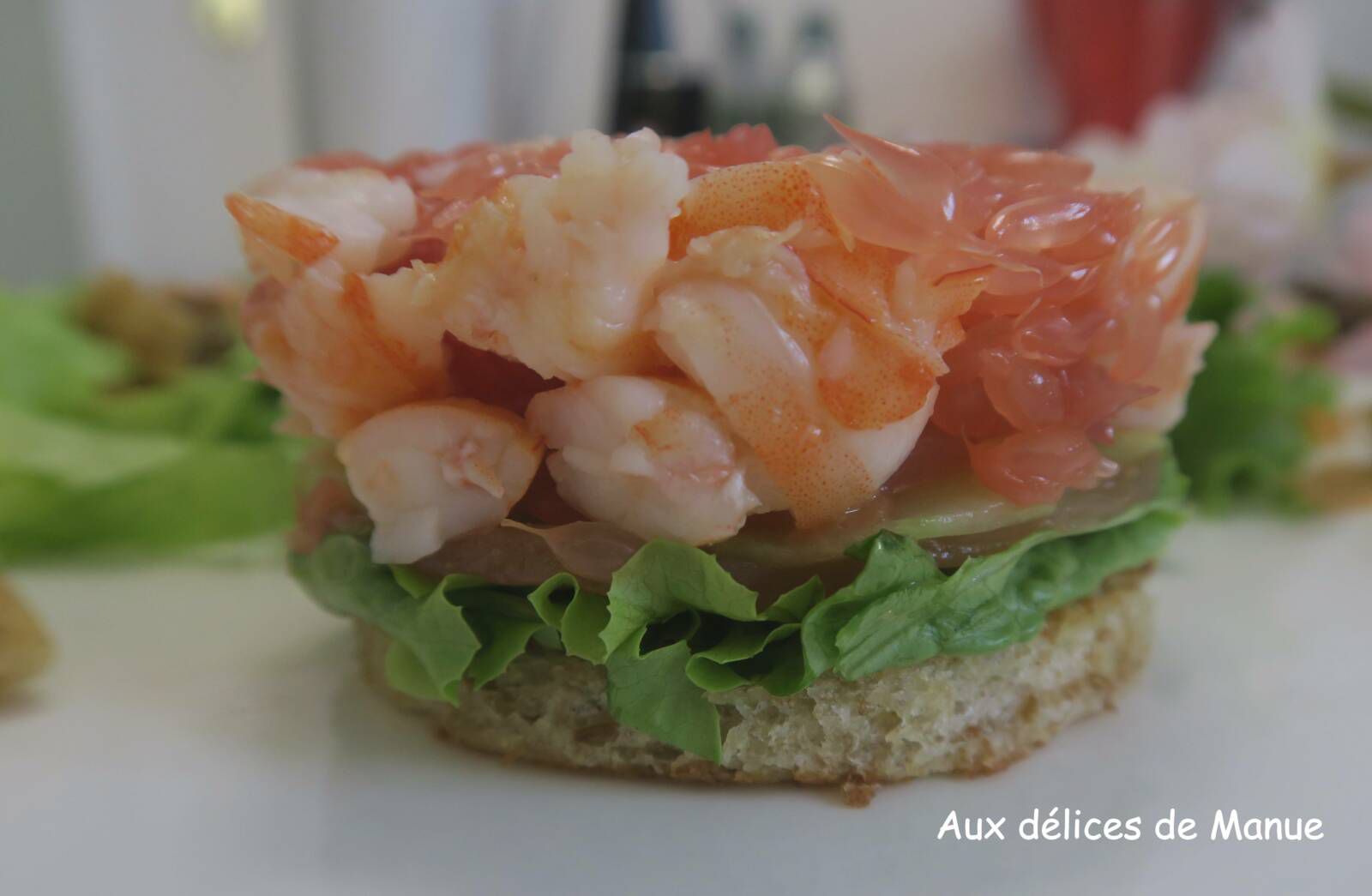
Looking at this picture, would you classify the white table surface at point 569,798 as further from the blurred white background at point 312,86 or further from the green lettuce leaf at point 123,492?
the blurred white background at point 312,86

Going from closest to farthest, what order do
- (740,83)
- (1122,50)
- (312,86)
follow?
(312,86)
(1122,50)
(740,83)

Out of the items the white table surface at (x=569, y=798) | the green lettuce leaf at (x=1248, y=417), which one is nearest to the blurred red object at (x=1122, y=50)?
the green lettuce leaf at (x=1248, y=417)

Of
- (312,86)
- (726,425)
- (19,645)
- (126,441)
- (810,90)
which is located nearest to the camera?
(726,425)

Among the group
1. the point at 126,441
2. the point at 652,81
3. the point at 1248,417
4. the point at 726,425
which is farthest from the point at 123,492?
the point at 652,81

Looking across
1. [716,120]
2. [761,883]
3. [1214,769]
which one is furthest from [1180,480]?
[716,120]

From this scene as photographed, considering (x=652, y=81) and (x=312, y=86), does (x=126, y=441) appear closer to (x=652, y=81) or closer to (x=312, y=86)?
(x=312, y=86)

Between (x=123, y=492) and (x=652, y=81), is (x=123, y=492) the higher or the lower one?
the lower one
